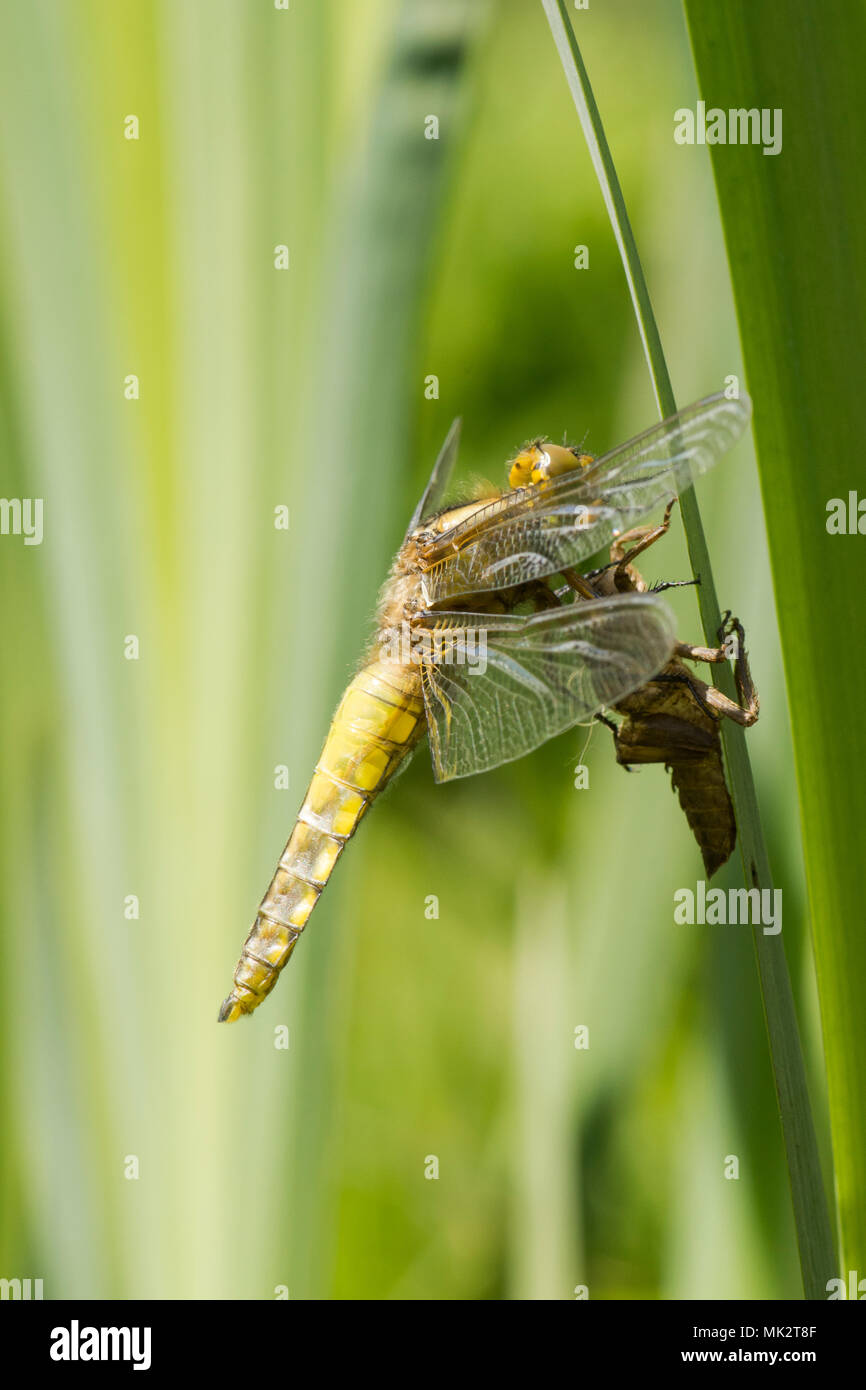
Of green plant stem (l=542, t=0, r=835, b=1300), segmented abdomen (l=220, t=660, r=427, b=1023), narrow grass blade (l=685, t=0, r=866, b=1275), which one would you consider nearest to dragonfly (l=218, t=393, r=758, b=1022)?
segmented abdomen (l=220, t=660, r=427, b=1023)

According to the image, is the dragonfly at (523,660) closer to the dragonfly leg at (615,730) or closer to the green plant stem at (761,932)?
the dragonfly leg at (615,730)

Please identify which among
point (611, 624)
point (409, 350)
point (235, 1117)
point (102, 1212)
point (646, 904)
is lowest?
point (102, 1212)

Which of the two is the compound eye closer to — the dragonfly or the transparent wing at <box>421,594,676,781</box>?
the dragonfly

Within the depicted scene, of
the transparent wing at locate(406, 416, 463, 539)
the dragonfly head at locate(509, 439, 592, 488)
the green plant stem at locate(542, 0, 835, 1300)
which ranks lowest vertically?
the green plant stem at locate(542, 0, 835, 1300)

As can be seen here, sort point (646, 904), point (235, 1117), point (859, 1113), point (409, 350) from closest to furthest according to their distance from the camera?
point (859, 1113) < point (235, 1117) < point (409, 350) < point (646, 904)

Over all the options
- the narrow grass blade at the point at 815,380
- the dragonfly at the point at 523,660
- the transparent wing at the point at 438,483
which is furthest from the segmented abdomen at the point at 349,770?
the narrow grass blade at the point at 815,380
